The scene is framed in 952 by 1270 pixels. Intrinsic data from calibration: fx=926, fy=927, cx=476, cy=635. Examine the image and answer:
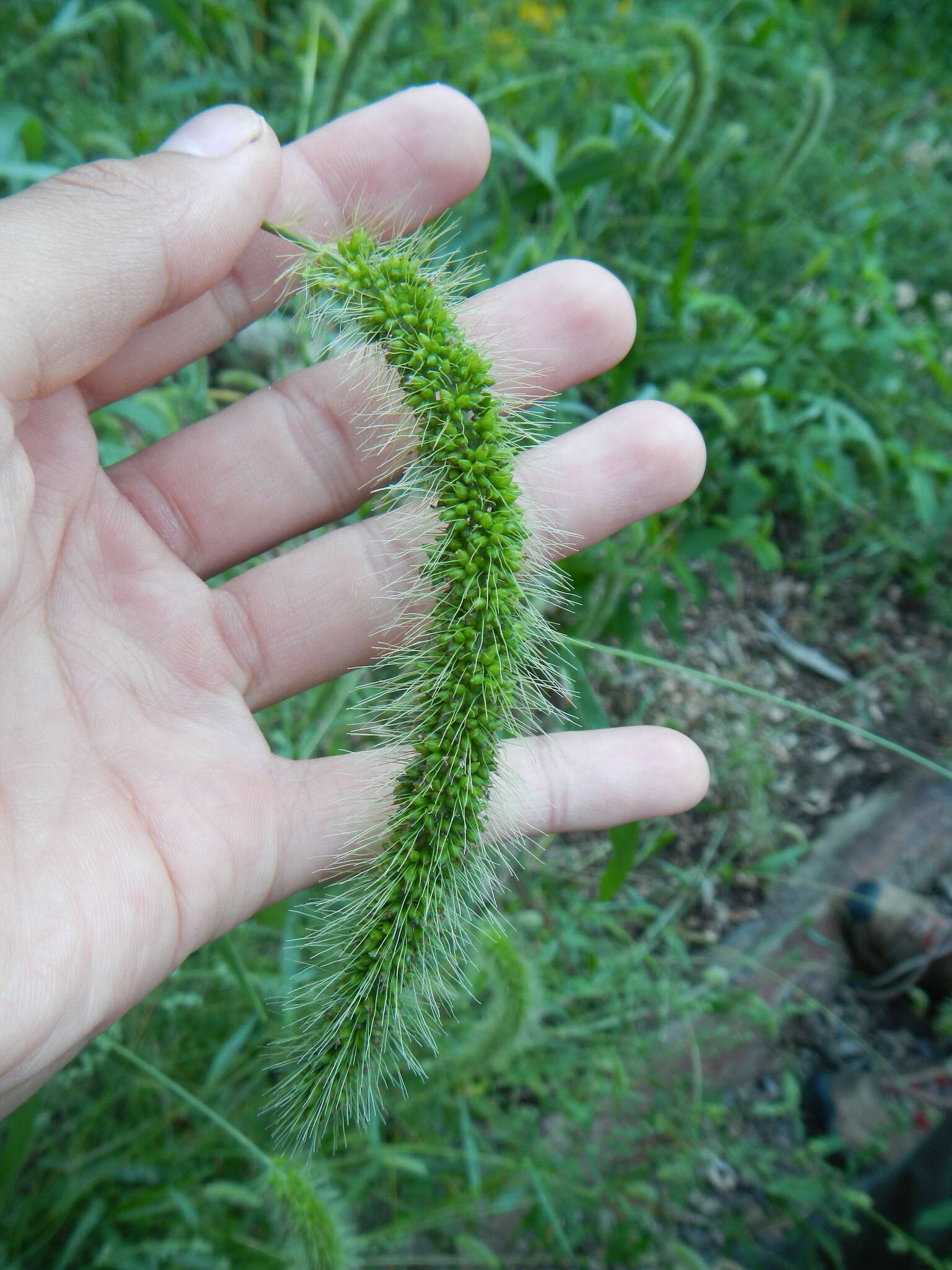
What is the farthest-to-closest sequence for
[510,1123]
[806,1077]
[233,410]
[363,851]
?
[806,1077] → [510,1123] → [233,410] → [363,851]

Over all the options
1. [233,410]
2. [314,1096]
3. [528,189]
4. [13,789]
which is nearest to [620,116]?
[528,189]

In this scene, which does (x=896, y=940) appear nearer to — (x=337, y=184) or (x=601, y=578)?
(x=601, y=578)

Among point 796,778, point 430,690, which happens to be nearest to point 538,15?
point 796,778

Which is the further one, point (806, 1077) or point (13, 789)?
point (806, 1077)

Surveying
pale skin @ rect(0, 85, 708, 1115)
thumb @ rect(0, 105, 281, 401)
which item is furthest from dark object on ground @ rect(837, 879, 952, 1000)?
thumb @ rect(0, 105, 281, 401)

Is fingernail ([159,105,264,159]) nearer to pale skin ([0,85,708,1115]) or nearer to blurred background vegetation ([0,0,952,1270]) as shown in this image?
pale skin ([0,85,708,1115])

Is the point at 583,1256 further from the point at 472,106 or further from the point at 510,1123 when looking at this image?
the point at 472,106
